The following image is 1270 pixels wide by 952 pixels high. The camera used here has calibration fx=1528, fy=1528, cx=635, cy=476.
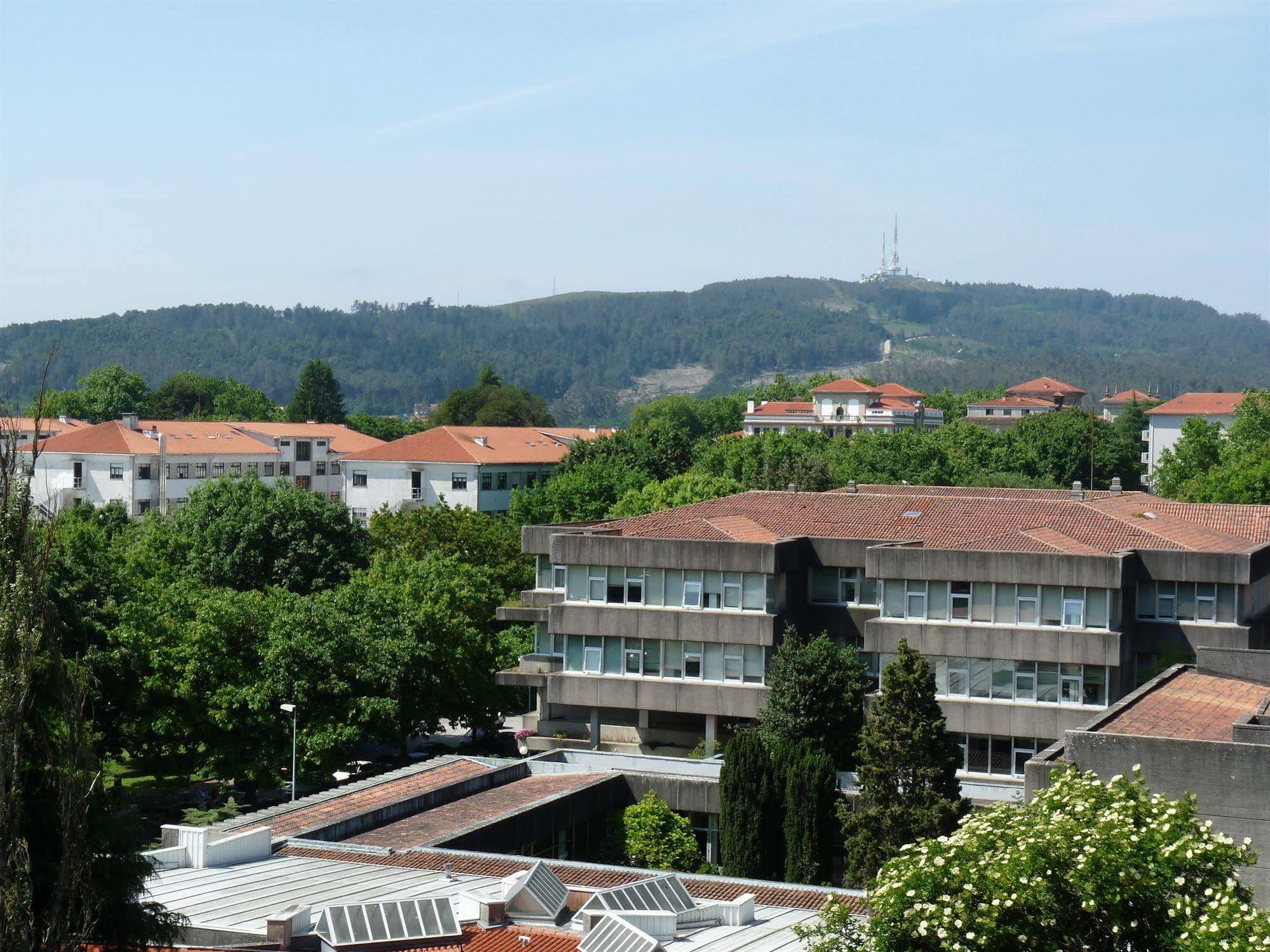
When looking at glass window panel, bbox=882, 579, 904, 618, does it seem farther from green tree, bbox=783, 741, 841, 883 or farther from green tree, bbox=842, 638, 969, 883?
green tree, bbox=842, 638, 969, 883

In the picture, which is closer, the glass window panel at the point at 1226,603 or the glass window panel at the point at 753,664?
the glass window panel at the point at 1226,603

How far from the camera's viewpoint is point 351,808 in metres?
34.2

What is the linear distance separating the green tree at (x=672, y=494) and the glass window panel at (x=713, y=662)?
99.4ft

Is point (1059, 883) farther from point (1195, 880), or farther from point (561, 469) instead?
point (561, 469)

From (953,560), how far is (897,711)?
8.13 metres

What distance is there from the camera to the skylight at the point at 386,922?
22922 millimetres

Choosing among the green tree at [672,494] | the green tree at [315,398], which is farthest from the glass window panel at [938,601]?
the green tree at [315,398]

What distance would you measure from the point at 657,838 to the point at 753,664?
25.8 feet

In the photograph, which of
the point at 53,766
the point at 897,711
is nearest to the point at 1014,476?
the point at 897,711

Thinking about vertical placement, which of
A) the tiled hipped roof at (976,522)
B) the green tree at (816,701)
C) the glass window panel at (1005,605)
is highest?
the tiled hipped roof at (976,522)

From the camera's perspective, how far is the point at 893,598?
144ft

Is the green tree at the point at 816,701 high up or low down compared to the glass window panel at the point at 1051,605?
down

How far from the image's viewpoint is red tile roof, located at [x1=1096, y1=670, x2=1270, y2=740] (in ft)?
103

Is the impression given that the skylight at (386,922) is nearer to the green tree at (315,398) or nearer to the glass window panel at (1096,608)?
the glass window panel at (1096,608)
